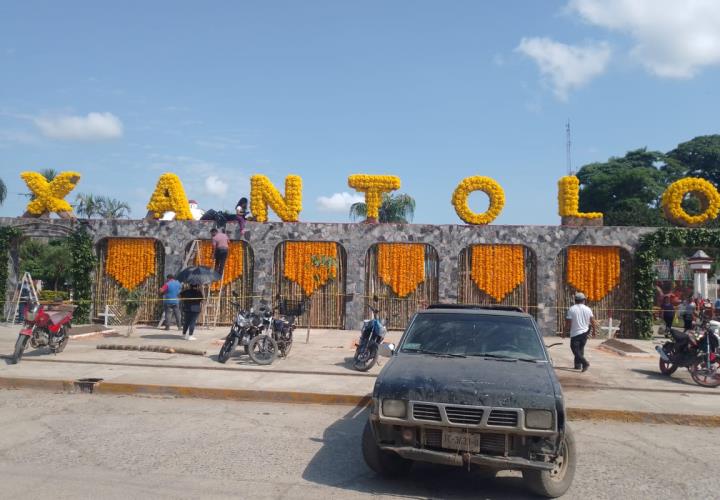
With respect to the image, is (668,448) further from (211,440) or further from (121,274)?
(121,274)

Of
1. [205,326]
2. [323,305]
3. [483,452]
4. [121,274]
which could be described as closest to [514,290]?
[323,305]

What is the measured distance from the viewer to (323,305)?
1955 centimetres

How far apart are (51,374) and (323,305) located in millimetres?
10132

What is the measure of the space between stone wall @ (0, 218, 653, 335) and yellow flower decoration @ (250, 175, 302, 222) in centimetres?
38

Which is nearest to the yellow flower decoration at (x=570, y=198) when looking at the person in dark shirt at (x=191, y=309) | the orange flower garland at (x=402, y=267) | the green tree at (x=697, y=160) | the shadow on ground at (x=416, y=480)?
the orange flower garland at (x=402, y=267)

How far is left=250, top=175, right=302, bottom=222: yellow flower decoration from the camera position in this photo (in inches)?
782

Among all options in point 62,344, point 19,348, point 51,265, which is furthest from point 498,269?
point 51,265

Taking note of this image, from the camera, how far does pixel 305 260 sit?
19.7m

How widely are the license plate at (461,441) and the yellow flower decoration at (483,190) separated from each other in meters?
14.9

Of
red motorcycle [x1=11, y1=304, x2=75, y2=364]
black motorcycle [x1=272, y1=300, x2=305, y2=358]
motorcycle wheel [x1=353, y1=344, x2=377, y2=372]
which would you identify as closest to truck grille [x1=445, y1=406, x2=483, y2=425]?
motorcycle wheel [x1=353, y1=344, x2=377, y2=372]

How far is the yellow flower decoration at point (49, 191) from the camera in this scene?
67.0 ft

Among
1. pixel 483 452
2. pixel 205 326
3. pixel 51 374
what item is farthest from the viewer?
pixel 205 326

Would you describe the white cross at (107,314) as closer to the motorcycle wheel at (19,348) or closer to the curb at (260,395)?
the motorcycle wheel at (19,348)

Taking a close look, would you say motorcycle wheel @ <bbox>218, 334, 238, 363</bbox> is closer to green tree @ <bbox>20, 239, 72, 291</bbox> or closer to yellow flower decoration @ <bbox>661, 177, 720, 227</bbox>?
yellow flower decoration @ <bbox>661, 177, 720, 227</bbox>
